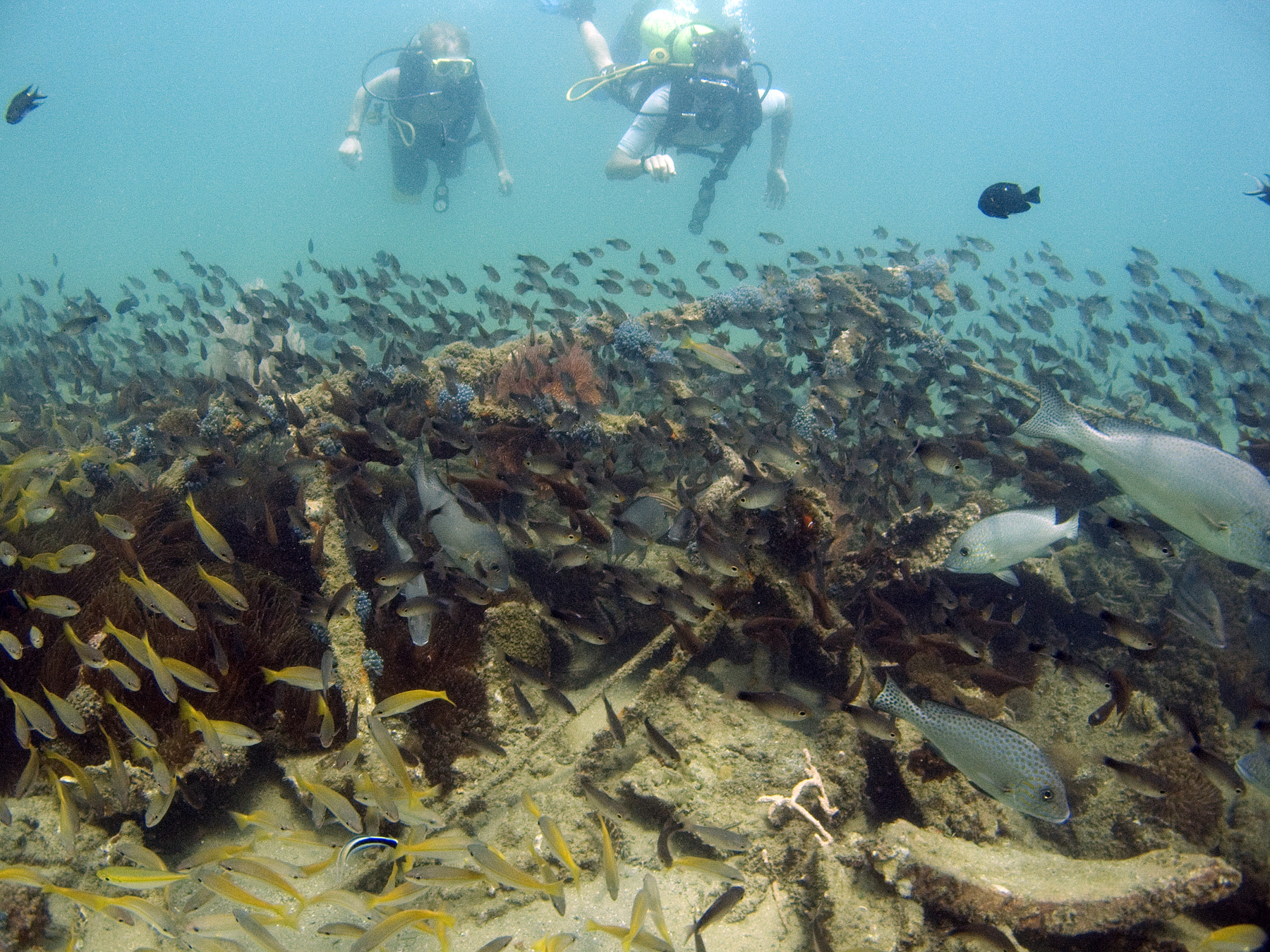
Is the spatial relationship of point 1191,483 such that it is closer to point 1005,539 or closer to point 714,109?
point 1005,539

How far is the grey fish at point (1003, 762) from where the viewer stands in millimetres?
2963

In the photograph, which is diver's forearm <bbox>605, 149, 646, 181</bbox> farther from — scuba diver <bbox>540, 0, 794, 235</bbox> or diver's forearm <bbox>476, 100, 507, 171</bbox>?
diver's forearm <bbox>476, 100, 507, 171</bbox>

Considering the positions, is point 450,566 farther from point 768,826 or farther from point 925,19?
→ point 925,19

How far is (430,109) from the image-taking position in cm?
1880

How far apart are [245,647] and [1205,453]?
6151 mm

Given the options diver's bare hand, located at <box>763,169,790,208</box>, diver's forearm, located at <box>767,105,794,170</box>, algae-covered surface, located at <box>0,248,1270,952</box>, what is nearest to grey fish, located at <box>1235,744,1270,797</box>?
algae-covered surface, located at <box>0,248,1270,952</box>

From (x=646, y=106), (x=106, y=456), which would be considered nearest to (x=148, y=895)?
(x=106, y=456)

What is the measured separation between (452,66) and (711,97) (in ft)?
28.4

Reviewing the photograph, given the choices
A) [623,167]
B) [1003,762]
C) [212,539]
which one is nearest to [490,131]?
[623,167]

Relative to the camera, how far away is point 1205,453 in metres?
3.40

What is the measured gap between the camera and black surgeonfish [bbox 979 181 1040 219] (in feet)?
26.0

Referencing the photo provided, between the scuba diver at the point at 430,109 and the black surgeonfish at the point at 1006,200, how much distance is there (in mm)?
14630

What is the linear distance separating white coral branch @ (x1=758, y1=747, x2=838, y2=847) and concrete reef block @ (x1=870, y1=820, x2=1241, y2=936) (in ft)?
1.24

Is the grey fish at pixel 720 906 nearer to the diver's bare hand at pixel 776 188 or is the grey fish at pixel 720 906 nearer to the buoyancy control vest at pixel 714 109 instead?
the buoyancy control vest at pixel 714 109
